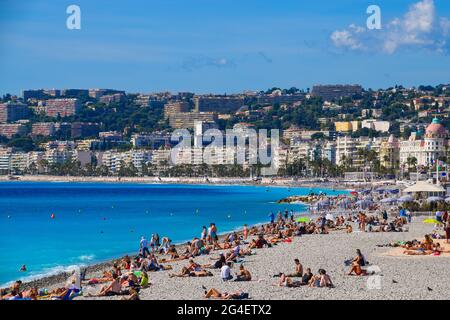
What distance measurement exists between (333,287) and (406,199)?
72.5 ft

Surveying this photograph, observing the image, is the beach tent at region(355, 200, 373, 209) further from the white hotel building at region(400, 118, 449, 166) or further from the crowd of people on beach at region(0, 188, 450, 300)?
the white hotel building at region(400, 118, 449, 166)

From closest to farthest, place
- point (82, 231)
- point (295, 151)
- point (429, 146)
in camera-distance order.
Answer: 1. point (82, 231)
2. point (429, 146)
3. point (295, 151)

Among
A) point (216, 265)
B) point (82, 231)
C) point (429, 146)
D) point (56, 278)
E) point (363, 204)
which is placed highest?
point (429, 146)

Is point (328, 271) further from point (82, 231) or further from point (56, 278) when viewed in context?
point (82, 231)

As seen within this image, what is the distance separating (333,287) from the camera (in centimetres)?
1565

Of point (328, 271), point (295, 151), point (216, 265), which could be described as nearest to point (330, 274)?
point (328, 271)

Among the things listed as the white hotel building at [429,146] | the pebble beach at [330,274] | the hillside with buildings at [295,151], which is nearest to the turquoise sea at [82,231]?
the pebble beach at [330,274]

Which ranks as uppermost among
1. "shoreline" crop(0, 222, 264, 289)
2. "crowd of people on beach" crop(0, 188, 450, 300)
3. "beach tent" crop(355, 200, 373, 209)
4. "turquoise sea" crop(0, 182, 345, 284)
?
"crowd of people on beach" crop(0, 188, 450, 300)

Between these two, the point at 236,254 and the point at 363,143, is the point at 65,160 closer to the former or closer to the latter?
the point at 363,143

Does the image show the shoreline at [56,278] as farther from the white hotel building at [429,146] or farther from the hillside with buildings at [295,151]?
the white hotel building at [429,146]

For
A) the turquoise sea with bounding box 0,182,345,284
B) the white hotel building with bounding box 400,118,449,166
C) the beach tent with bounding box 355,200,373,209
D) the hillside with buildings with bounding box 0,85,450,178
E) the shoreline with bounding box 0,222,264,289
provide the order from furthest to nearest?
1. the hillside with buildings with bounding box 0,85,450,178
2. the white hotel building with bounding box 400,118,449,166
3. the beach tent with bounding box 355,200,373,209
4. the turquoise sea with bounding box 0,182,345,284
5. the shoreline with bounding box 0,222,264,289

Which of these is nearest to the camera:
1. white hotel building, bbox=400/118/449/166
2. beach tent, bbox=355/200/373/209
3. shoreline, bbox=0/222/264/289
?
shoreline, bbox=0/222/264/289

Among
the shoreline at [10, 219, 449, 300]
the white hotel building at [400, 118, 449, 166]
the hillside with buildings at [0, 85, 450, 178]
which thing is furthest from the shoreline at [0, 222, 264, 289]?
the white hotel building at [400, 118, 449, 166]

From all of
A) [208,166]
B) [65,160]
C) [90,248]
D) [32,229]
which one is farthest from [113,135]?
[90,248]
